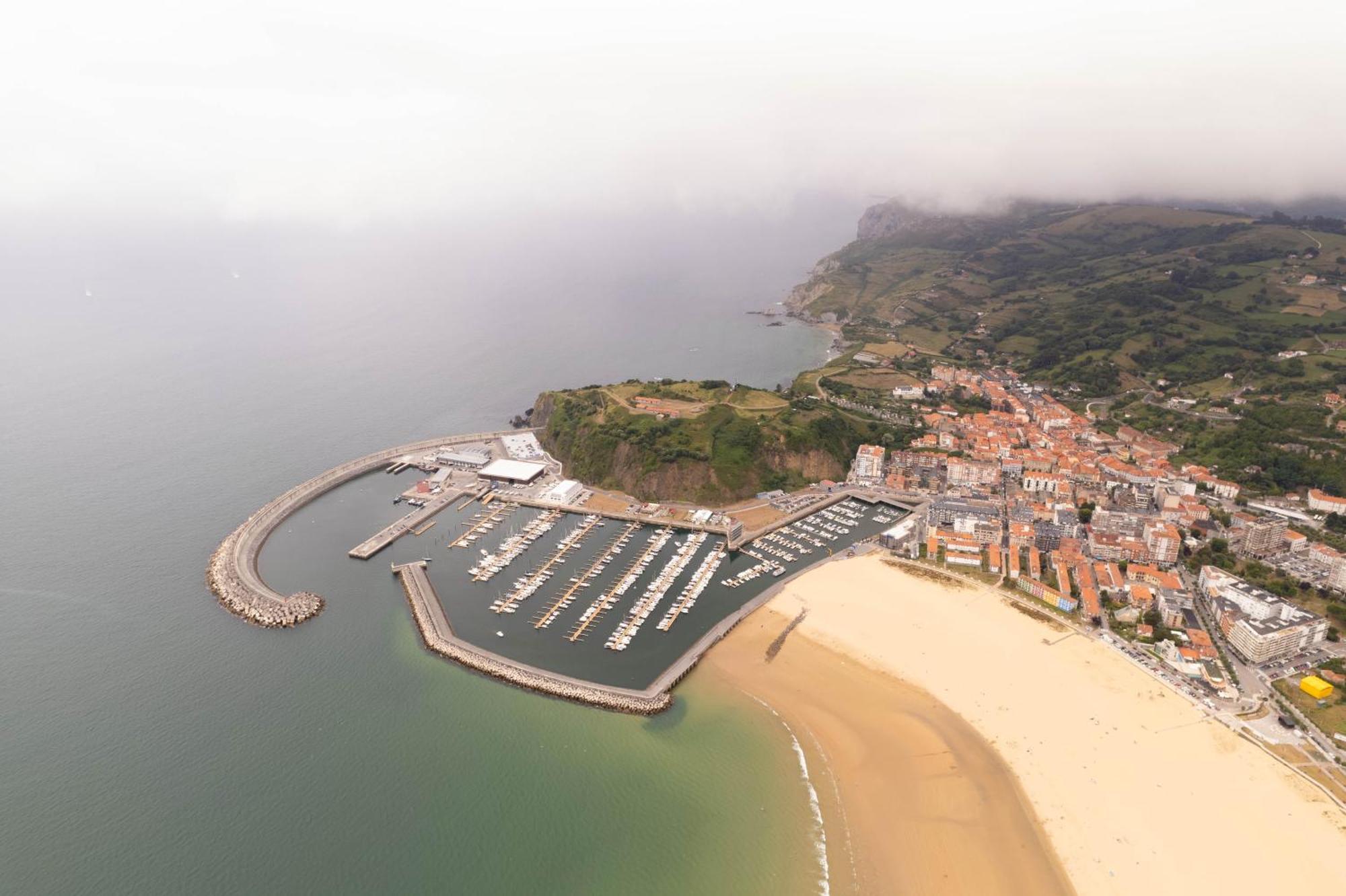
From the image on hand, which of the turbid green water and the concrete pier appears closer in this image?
the turbid green water

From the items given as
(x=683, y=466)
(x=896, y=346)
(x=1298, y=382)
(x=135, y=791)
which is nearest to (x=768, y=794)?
(x=135, y=791)

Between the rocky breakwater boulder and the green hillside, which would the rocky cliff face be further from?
the green hillside

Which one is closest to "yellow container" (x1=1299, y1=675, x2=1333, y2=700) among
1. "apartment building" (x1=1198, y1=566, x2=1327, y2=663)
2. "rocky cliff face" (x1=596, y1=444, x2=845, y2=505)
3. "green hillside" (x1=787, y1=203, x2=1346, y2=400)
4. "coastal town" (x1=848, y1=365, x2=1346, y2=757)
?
"coastal town" (x1=848, y1=365, x2=1346, y2=757)

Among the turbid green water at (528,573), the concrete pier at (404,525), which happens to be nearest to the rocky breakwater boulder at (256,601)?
the turbid green water at (528,573)

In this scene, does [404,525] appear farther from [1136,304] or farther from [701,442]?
[1136,304]

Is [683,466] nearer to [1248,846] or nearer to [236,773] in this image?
[236,773]

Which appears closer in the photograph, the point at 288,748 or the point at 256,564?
the point at 288,748

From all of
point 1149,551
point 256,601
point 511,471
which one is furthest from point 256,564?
point 1149,551
